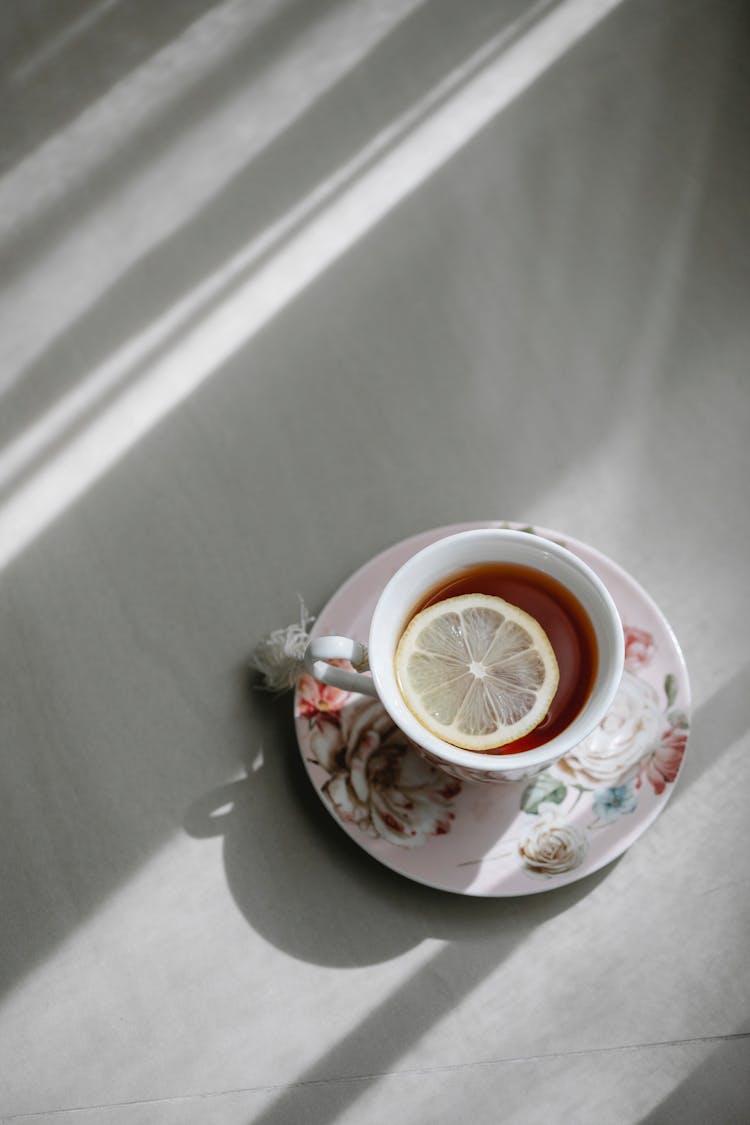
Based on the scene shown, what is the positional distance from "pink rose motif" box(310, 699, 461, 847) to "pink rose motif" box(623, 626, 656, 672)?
0.16 meters

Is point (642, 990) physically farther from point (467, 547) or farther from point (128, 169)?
point (128, 169)

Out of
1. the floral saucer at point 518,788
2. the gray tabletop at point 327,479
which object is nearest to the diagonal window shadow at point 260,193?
the gray tabletop at point 327,479

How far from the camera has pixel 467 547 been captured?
692 millimetres

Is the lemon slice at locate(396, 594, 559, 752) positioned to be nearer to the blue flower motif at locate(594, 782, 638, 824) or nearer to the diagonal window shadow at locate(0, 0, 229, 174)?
the blue flower motif at locate(594, 782, 638, 824)

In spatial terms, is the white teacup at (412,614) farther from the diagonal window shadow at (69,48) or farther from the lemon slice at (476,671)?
the diagonal window shadow at (69,48)

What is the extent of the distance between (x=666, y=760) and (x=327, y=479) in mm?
375

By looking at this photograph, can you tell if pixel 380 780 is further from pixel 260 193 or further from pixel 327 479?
pixel 260 193

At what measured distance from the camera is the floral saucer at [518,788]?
0.70 m

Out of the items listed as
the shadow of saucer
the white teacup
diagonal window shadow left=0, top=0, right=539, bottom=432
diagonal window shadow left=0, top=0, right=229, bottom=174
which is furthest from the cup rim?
diagonal window shadow left=0, top=0, right=229, bottom=174

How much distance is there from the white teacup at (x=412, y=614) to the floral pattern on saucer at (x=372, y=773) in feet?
0.20

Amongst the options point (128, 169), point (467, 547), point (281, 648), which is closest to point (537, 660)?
point (467, 547)

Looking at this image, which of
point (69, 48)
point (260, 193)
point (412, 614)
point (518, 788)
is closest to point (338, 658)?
point (412, 614)

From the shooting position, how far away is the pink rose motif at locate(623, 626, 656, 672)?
0.74m

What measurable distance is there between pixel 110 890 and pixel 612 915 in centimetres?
39
